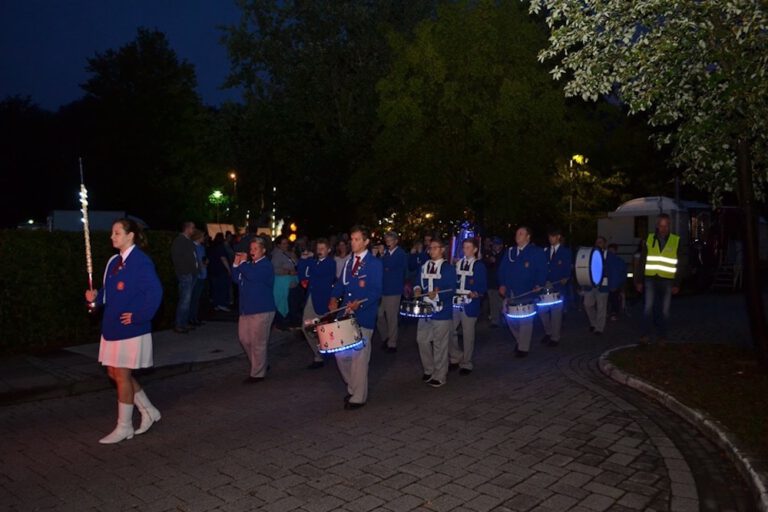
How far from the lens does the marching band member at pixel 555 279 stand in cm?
1215

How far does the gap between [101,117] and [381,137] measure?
3388 cm

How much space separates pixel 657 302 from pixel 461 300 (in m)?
3.64

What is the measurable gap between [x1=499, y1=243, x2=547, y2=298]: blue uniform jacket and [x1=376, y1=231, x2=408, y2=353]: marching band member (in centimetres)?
192

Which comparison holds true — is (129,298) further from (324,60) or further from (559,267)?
(324,60)

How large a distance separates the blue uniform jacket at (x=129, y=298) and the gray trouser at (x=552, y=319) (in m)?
7.39

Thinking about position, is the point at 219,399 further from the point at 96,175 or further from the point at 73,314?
the point at 96,175

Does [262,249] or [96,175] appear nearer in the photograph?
[262,249]

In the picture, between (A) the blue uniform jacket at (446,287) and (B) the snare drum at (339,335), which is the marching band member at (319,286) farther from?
(B) the snare drum at (339,335)

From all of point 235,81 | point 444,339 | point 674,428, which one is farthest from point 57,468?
point 235,81

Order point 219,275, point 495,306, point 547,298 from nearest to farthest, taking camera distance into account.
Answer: point 547,298
point 495,306
point 219,275

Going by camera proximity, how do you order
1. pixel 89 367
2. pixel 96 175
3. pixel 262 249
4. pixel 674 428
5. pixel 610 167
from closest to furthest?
pixel 674 428
pixel 262 249
pixel 89 367
pixel 610 167
pixel 96 175

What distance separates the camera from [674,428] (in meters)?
7.21

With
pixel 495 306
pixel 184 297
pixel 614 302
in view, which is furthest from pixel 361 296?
pixel 614 302

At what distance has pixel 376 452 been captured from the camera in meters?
6.25
